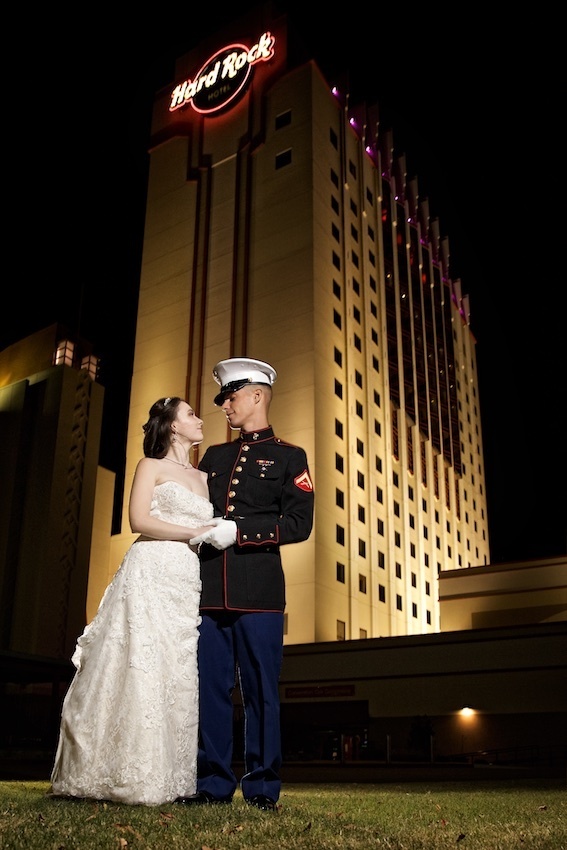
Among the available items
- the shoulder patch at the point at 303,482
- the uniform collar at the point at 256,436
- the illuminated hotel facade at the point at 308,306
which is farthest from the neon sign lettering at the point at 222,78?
the shoulder patch at the point at 303,482

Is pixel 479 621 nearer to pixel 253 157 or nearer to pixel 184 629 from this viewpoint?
pixel 253 157

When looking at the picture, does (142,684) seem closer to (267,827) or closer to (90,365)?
(267,827)

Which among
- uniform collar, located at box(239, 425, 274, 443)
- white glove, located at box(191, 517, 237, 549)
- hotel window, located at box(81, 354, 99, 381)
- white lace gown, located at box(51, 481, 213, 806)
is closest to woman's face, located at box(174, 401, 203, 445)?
uniform collar, located at box(239, 425, 274, 443)

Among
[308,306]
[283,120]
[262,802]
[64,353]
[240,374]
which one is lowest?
[262,802]

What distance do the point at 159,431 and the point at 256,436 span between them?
2.33 feet

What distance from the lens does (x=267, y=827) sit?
361 centimetres

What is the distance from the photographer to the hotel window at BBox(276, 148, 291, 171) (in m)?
48.9

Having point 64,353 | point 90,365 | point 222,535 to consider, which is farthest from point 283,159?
point 222,535

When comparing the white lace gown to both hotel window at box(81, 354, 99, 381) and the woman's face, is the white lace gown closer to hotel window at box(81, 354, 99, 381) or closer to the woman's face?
the woman's face

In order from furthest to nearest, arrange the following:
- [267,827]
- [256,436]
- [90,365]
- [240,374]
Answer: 1. [90,365]
2. [240,374]
3. [256,436]
4. [267,827]

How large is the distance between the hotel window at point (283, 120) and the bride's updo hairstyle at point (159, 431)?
4806cm

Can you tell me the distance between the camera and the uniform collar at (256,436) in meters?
5.39

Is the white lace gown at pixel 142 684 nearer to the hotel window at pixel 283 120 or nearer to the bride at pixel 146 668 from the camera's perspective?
the bride at pixel 146 668

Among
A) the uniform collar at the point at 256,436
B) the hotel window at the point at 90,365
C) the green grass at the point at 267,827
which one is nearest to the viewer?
the green grass at the point at 267,827
